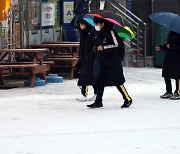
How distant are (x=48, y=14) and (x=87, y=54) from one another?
6252mm

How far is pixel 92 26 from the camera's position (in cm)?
1106

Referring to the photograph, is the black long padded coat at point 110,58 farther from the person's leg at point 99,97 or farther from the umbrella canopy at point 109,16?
the umbrella canopy at point 109,16

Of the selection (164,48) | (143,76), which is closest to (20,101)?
(164,48)

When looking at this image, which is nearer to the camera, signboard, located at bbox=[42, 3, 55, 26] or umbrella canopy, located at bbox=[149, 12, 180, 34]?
umbrella canopy, located at bbox=[149, 12, 180, 34]

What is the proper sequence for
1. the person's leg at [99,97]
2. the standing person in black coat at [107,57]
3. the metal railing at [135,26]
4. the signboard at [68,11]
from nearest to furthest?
the standing person in black coat at [107,57]
the person's leg at [99,97]
the signboard at [68,11]
the metal railing at [135,26]

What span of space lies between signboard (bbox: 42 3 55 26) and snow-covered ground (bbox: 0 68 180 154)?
4297 millimetres

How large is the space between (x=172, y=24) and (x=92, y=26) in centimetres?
147

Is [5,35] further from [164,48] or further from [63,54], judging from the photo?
[164,48]

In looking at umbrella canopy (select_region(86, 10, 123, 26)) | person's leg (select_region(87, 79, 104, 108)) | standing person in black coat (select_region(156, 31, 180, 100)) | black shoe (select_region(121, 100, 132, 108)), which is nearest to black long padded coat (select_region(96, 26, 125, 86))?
person's leg (select_region(87, 79, 104, 108))

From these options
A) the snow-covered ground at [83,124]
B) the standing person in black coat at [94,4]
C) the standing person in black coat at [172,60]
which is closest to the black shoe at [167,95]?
the standing person in black coat at [172,60]

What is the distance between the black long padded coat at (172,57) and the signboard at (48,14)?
5957mm

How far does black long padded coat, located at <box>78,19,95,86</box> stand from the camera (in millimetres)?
10992

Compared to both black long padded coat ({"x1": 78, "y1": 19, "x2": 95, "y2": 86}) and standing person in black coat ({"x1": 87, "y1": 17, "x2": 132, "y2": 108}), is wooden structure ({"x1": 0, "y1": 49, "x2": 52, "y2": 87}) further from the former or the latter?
standing person in black coat ({"x1": 87, "y1": 17, "x2": 132, "y2": 108})

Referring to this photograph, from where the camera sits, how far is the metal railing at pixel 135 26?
20.1 metres
